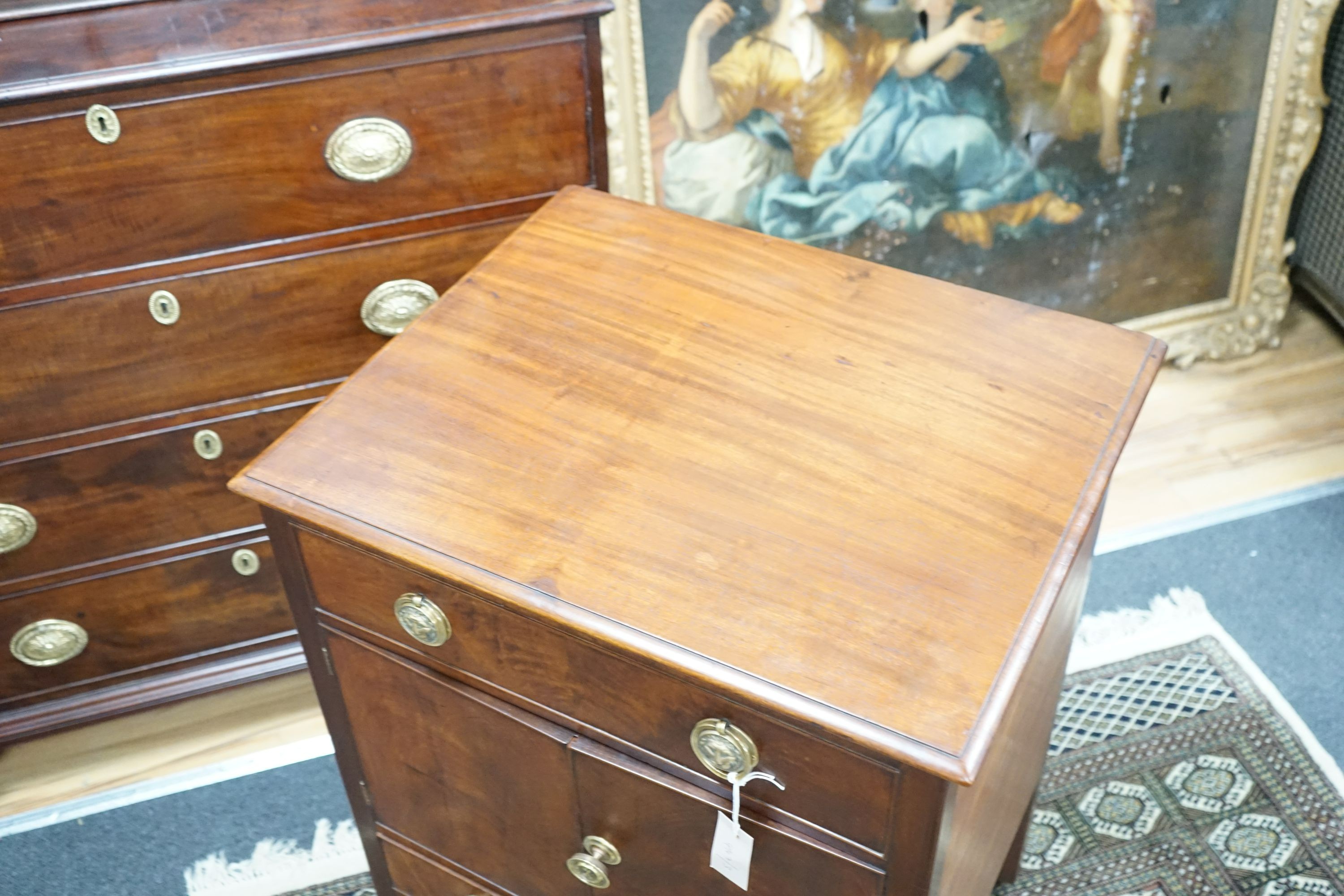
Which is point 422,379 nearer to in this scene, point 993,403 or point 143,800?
point 993,403

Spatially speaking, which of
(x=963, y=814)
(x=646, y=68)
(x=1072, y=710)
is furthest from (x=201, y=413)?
(x=1072, y=710)

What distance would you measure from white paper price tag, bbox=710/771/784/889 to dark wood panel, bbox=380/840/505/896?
14.7 inches

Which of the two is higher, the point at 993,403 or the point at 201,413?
the point at 993,403

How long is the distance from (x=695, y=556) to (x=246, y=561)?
36.4 inches

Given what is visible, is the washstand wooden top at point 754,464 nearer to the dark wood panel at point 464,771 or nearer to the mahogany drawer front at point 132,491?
the dark wood panel at point 464,771

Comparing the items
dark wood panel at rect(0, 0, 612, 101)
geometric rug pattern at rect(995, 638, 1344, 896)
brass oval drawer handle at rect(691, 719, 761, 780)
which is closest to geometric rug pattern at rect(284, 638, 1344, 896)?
geometric rug pattern at rect(995, 638, 1344, 896)

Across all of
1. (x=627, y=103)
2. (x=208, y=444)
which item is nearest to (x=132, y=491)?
(x=208, y=444)

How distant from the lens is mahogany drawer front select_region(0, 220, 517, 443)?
144cm

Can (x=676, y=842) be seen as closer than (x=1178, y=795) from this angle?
Yes

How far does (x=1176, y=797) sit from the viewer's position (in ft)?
5.55

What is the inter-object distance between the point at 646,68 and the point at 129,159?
883mm

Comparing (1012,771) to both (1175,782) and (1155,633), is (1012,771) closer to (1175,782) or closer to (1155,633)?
(1175,782)

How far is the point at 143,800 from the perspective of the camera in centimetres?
175

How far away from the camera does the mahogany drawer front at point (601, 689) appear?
37.7 inches
